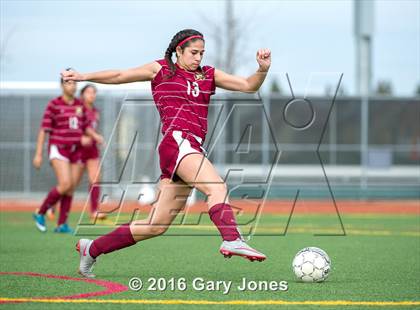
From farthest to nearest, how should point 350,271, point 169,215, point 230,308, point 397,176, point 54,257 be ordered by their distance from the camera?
point 397,176 → point 54,257 → point 350,271 → point 169,215 → point 230,308

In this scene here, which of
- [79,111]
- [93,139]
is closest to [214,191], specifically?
[79,111]

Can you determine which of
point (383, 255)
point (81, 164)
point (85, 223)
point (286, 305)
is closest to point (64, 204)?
point (81, 164)

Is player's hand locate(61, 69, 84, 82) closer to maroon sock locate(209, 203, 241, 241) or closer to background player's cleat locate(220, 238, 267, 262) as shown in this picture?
maroon sock locate(209, 203, 241, 241)

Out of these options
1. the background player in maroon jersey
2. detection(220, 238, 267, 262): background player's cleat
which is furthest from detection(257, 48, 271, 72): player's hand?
the background player in maroon jersey

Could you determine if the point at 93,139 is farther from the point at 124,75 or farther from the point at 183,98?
the point at 183,98

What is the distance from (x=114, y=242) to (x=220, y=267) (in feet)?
5.20

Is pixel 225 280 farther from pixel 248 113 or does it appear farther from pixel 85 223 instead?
pixel 248 113

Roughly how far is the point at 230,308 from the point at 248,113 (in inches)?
1010

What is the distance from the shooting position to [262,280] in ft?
25.9

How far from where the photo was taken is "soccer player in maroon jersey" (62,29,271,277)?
7.31 meters

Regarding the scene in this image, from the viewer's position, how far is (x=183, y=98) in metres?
7.51

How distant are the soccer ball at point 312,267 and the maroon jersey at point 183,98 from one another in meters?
1.34

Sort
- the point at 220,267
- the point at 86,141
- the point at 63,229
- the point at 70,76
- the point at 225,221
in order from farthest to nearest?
the point at 86,141, the point at 63,229, the point at 220,267, the point at 70,76, the point at 225,221

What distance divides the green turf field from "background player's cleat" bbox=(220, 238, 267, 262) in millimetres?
292
